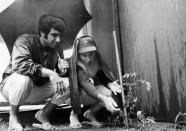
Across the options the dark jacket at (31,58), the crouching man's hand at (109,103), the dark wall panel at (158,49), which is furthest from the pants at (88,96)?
the dark wall panel at (158,49)

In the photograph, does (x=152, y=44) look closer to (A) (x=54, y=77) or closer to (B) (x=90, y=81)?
(B) (x=90, y=81)

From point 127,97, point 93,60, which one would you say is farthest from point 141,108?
point 93,60

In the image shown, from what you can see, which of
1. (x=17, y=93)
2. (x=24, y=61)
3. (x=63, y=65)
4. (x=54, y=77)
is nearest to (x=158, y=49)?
(x=63, y=65)

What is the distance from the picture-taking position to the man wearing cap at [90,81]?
5.24m

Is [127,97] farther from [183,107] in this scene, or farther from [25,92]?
[25,92]

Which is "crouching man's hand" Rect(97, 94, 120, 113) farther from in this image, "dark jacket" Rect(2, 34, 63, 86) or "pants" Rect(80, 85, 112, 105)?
"dark jacket" Rect(2, 34, 63, 86)

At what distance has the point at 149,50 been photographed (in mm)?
5535

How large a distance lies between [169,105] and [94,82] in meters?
1.27

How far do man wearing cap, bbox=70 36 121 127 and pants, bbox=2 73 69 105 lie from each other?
271mm

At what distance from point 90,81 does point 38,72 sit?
89 centimetres

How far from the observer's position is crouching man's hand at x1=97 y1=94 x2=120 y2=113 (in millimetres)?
5141

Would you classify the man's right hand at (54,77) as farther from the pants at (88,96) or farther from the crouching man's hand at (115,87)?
the crouching man's hand at (115,87)

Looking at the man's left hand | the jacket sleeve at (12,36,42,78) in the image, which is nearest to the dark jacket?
the jacket sleeve at (12,36,42,78)

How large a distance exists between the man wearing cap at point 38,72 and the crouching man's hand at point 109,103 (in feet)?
1.90
